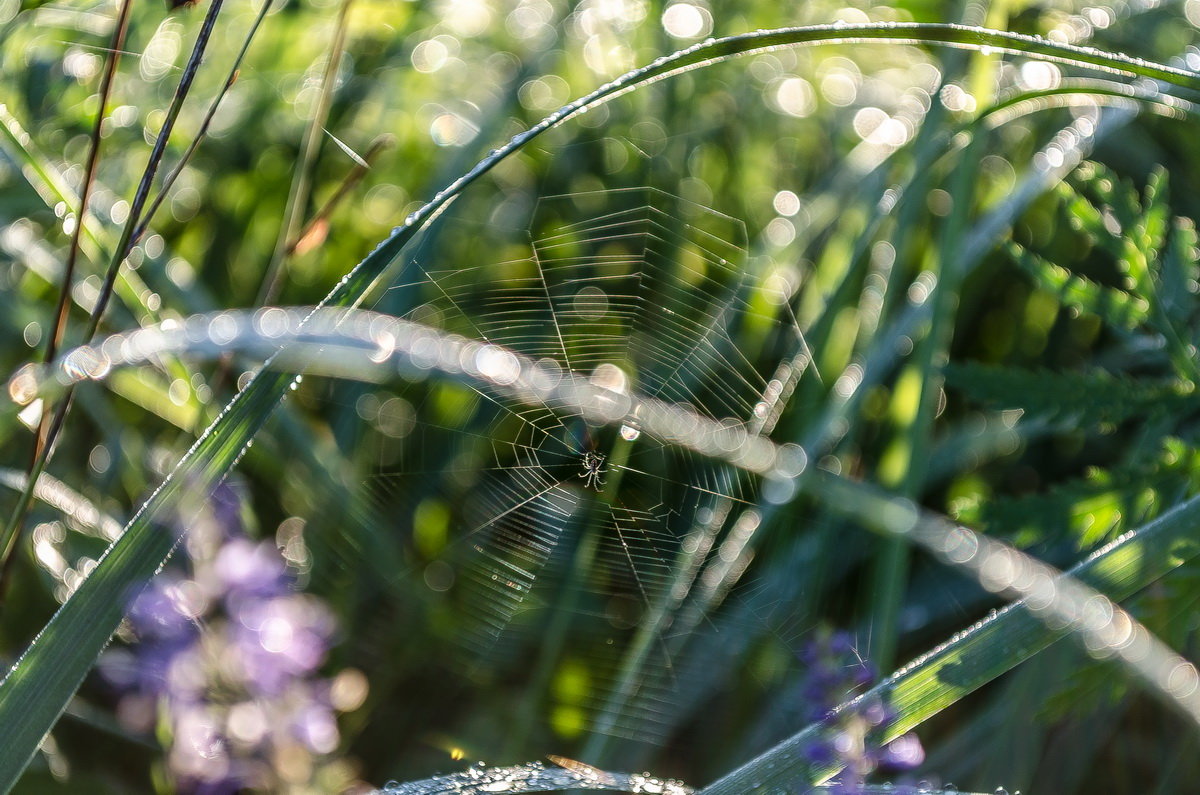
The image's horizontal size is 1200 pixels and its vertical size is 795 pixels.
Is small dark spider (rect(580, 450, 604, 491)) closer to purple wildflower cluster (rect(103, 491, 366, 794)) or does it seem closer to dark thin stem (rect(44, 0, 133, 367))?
purple wildflower cluster (rect(103, 491, 366, 794))

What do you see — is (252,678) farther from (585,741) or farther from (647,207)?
(647,207)

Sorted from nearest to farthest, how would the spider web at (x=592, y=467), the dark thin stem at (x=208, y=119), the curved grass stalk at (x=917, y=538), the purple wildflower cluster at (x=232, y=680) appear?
the curved grass stalk at (x=917, y=538)
the dark thin stem at (x=208, y=119)
the purple wildflower cluster at (x=232, y=680)
the spider web at (x=592, y=467)

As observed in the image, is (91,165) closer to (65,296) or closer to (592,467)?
(65,296)

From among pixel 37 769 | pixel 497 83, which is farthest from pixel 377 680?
pixel 497 83

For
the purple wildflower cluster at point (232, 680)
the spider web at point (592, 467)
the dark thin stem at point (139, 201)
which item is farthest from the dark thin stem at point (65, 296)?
the spider web at point (592, 467)

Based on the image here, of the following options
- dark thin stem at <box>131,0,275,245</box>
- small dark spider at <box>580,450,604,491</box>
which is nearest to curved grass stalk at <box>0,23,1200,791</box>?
dark thin stem at <box>131,0,275,245</box>

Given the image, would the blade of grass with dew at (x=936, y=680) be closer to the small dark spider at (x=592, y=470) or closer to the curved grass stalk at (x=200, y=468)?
the curved grass stalk at (x=200, y=468)

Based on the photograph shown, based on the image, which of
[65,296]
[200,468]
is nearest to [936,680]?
[200,468]

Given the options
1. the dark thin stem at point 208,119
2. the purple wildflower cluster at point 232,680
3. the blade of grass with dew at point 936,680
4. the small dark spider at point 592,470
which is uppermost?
the small dark spider at point 592,470
